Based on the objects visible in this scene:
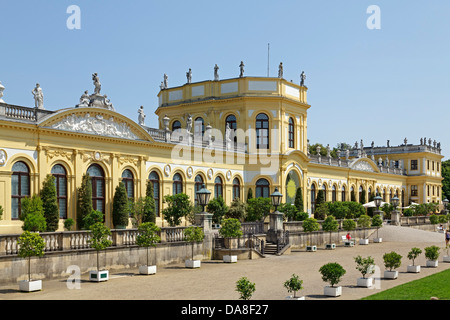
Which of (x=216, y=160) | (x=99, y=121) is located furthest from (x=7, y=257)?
(x=216, y=160)

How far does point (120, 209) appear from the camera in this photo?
33.4 meters

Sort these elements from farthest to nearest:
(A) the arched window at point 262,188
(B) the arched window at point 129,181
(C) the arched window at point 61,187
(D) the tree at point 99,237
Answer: (A) the arched window at point 262,188
(B) the arched window at point 129,181
(C) the arched window at point 61,187
(D) the tree at point 99,237

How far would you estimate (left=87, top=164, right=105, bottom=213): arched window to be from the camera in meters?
33.1

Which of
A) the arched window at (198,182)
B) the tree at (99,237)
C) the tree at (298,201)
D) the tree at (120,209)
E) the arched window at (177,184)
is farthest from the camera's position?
the tree at (298,201)

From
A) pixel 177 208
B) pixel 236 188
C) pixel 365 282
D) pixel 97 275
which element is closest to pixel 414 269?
pixel 365 282

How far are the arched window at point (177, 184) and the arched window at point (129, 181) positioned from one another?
12.9ft

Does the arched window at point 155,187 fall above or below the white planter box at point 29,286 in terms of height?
above

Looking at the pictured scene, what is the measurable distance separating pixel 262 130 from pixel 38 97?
69.7 ft

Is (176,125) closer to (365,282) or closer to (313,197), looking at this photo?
(313,197)

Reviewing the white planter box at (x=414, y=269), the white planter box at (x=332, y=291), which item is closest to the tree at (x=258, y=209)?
the white planter box at (x=414, y=269)

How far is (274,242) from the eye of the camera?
3484 centimetres

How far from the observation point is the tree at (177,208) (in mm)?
34281

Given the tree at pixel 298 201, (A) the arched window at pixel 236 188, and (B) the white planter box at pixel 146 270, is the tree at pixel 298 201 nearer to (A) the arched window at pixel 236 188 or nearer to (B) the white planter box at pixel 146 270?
(A) the arched window at pixel 236 188
